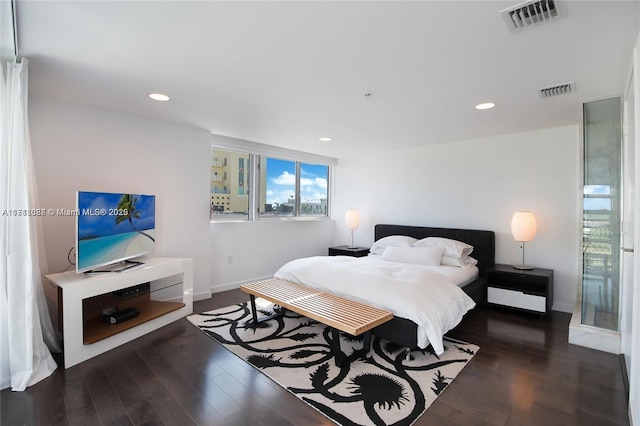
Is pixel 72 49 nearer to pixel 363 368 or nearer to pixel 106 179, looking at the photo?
pixel 106 179

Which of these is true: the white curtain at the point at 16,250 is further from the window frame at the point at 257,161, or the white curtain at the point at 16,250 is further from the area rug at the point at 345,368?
the window frame at the point at 257,161

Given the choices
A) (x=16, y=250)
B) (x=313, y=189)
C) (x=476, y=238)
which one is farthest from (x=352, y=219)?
(x=16, y=250)

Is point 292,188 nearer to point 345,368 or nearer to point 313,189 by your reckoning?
point 313,189

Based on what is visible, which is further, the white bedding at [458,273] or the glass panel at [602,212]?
the white bedding at [458,273]

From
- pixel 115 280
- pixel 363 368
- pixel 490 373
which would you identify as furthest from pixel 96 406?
pixel 490 373

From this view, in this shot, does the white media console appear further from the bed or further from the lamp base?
the lamp base

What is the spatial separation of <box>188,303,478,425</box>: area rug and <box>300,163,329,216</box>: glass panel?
2865 mm

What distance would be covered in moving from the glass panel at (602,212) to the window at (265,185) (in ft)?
13.1

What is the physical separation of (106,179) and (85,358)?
5.91ft

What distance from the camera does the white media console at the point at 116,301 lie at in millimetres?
2377

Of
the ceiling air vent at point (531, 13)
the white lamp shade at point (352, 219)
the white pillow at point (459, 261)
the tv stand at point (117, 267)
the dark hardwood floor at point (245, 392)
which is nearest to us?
the ceiling air vent at point (531, 13)

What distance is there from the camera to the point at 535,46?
1.87 meters

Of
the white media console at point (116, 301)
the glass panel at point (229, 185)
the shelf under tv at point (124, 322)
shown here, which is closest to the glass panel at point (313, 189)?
the glass panel at point (229, 185)

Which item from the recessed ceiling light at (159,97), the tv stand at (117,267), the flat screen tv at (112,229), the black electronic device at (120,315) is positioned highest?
the recessed ceiling light at (159,97)
